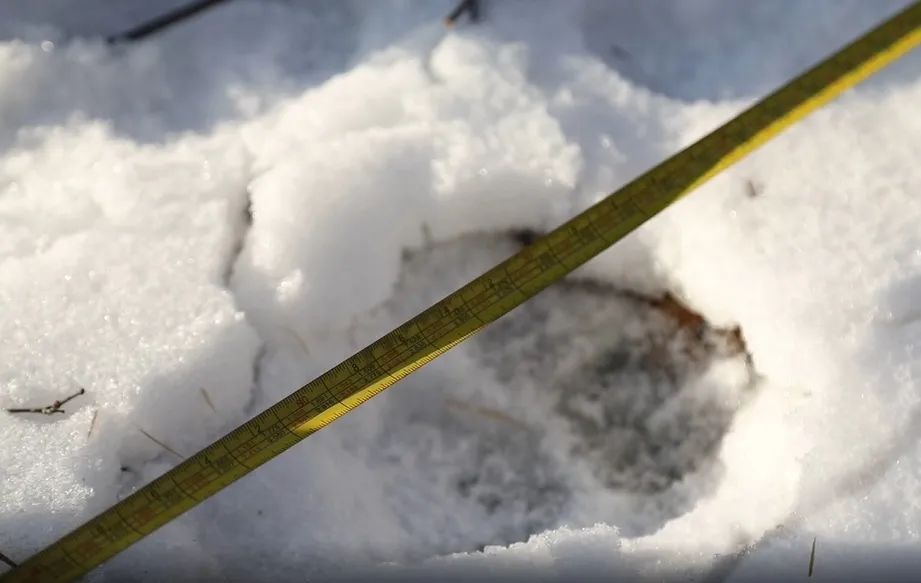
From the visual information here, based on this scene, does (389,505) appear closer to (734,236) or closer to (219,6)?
(734,236)

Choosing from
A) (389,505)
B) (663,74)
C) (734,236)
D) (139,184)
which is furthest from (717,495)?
(139,184)

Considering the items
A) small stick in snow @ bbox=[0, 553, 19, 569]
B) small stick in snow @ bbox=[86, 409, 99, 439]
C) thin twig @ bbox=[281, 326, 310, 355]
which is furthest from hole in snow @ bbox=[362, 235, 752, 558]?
small stick in snow @ bbox=[0, 553, 19, 569]

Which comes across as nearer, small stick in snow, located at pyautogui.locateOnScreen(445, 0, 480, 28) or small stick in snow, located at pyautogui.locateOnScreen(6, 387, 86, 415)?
small stick in snow, located at pyautogui.locateOnScreen(6, 387, 86, 415)

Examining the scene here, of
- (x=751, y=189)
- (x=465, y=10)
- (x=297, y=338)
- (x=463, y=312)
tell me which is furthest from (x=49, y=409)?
(x=751, y=189)

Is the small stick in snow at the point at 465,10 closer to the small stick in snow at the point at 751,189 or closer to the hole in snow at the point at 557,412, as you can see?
the hole in snow at the point at 557,412

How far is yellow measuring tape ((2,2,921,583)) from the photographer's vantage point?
126 centimetres

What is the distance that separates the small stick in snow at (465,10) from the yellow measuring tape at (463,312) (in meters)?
0.70

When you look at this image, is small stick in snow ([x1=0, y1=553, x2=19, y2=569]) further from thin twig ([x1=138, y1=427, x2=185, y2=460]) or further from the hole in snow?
the hole in snow

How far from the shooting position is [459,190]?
1.70 m

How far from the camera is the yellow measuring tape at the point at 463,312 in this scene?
126cm

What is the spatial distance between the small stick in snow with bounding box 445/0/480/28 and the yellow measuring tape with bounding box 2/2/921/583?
704mm

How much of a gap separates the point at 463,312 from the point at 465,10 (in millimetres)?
814

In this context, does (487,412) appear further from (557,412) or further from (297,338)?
(297,338)

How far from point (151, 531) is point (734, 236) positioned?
46.2 inches
